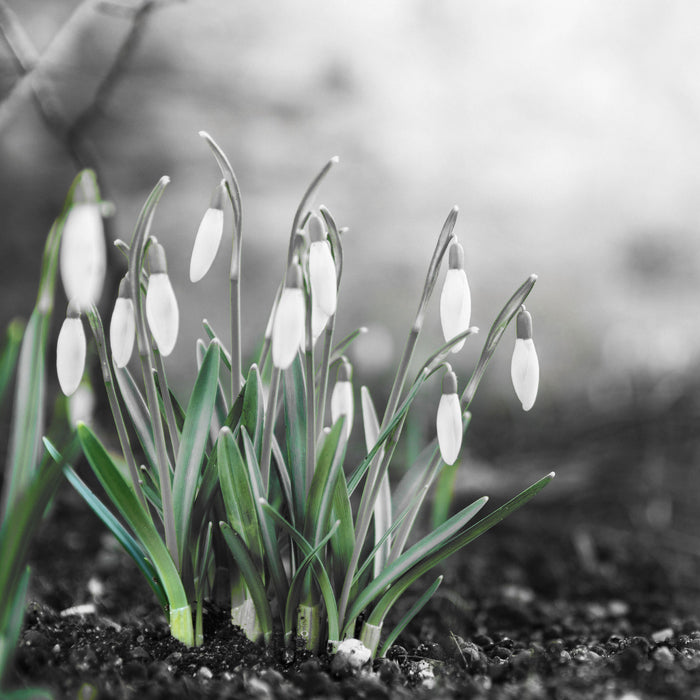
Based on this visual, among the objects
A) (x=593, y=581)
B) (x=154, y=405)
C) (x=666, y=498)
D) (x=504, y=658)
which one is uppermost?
(x=154, y=405)

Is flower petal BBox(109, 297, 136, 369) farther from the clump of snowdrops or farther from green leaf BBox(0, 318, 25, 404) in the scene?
green leaf BBox(0, 318, 25, 404)

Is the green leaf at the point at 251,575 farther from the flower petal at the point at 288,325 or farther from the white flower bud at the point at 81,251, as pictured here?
the white flower bud at the point at 81,251

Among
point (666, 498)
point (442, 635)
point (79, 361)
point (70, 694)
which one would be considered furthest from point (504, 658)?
point (666, 498)

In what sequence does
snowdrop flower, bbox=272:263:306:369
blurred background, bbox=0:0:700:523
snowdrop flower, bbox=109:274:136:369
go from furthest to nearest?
blurred background, bbox=0:0:700:523 → snowdrop flower, bbox=109:274:136:369 → snowdrop flower, bbox=272:263:306:369

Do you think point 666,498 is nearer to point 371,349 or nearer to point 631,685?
point 371,349

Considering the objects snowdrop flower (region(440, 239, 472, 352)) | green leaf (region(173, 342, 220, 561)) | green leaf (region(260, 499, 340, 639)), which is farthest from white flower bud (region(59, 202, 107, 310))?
snowdrop flower (region(440, 239, 472, 352))
